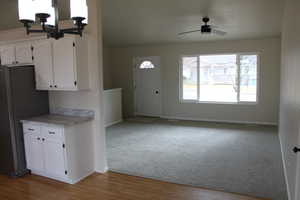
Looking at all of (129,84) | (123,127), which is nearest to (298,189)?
(123,127)

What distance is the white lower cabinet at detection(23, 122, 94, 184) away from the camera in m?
3.21

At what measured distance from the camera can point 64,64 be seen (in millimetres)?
3324

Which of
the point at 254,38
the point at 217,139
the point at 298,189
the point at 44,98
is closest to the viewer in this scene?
the point at 298,189

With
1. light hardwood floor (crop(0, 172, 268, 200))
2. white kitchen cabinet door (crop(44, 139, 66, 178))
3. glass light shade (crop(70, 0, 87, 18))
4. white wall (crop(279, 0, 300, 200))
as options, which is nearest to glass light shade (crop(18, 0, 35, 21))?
glass light shade (crop(70, 0, 87, 18))

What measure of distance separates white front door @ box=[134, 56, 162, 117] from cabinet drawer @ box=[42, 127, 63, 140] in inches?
193

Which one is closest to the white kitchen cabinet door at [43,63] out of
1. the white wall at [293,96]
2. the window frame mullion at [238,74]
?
the white wall at [293,96]

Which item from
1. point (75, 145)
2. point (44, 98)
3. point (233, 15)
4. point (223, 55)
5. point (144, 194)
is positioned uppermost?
point (233, 15)

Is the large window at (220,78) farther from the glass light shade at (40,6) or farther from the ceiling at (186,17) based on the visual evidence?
the glass light shade at (40,6)

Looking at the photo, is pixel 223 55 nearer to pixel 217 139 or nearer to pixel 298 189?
pixel 217 139

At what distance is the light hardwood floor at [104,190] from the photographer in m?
2.90

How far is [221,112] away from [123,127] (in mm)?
2965

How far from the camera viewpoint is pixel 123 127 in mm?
6590

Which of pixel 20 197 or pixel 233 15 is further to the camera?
pixel 233 15

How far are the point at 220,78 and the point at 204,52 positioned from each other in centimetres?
93
